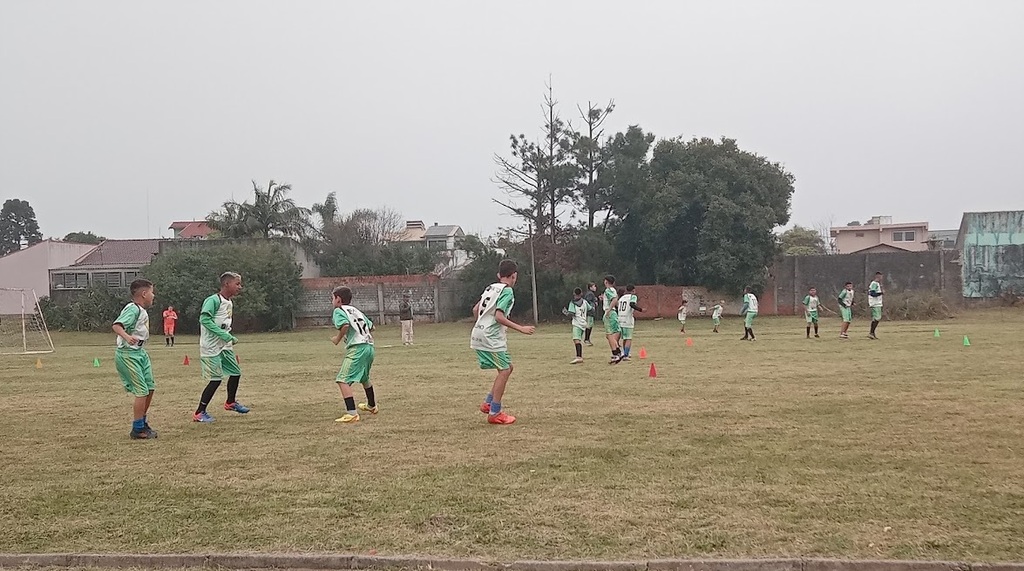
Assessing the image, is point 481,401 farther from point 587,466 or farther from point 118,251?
point 118,251

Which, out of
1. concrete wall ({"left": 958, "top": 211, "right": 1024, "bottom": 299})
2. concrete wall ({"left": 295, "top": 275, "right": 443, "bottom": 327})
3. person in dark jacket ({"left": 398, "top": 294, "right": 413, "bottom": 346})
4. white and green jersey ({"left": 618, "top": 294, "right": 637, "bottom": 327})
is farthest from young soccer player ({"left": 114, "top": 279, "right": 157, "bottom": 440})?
concrete wall ({"left": 958, "top": 211, "right": 1024, "bottom": 299})

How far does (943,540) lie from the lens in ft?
16.5

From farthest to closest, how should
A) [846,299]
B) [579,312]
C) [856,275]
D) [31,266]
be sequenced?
[31,266] < [856,275] < [846,299] < [579,312]

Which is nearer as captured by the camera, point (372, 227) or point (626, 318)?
point (626, 318)

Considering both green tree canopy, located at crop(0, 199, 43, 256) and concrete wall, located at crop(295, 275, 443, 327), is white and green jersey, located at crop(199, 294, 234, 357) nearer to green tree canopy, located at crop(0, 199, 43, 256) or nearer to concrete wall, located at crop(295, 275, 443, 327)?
concrete wall, located at crop(295, 275, 443, 327)

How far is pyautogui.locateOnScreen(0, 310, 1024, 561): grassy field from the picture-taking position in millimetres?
5266

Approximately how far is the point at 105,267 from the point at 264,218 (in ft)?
35.3

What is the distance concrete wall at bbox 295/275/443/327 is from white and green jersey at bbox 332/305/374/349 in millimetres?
34619

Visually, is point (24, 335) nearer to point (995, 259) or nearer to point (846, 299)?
point (846, 299)

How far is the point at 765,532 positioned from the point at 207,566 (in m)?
3.38

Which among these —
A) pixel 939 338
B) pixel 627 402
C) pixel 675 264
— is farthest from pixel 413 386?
pixel 675 264

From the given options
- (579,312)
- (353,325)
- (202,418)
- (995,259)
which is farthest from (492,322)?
(995,259)

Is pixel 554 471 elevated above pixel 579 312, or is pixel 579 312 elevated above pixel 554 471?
pixel 579 312

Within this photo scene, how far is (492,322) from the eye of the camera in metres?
9.81
